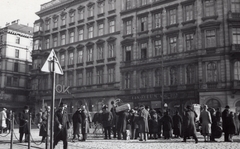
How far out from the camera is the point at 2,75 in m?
60.0

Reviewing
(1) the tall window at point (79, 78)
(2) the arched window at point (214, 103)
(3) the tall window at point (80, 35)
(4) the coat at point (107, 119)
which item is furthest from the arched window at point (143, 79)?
(4) the coat at point (107, 119)

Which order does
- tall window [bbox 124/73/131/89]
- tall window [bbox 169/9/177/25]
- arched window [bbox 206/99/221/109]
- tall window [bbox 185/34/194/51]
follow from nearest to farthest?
1. arched window [bbox 206/99/221/109]
2. tall window [bbox 185/34/194/51]
3. tall window [bbox 169/9/177/25]
4. tall window [bbox 124/73/131/89]

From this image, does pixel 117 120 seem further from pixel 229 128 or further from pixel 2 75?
pixel 2 75

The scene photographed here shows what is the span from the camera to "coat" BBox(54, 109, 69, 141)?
11555 millimetres

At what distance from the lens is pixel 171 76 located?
117 ft

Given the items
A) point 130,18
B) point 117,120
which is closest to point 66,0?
point 130,18

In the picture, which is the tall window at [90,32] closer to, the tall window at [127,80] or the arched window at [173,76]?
the tall window at [127,80]

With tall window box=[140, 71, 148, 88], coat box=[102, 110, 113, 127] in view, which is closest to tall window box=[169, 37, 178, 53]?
tall window box=[140, 71, 148, 88]

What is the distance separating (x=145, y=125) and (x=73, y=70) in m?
30.9

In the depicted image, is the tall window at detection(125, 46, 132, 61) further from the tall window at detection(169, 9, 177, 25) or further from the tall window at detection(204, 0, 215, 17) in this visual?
the tall window at detection(204, 0, 215, 17)

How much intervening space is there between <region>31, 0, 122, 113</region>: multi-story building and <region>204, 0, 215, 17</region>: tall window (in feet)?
39.6

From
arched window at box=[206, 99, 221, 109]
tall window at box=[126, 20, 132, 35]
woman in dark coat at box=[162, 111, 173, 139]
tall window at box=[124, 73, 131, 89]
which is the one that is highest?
tall window at box=[126, 20, 132, 35]

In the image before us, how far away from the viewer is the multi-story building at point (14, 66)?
6009cm

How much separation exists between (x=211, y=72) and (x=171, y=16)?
8.26 metres
